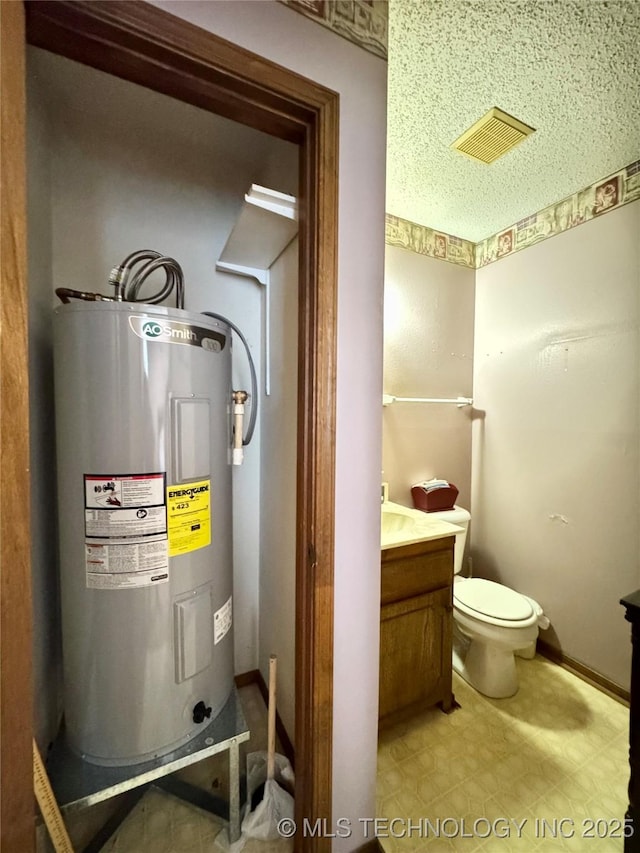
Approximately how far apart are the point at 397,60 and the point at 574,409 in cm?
165

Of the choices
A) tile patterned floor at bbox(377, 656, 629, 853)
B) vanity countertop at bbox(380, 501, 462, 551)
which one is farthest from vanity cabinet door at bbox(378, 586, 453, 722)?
vanity countertop at bbox(380, 501, 462, 551)

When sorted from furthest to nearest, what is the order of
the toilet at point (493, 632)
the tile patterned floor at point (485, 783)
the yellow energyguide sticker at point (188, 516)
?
the toilet at point (493, 632) < the tile patterned floor at point (485, 783) < the yellow energyguide sticker at point (188, 516)

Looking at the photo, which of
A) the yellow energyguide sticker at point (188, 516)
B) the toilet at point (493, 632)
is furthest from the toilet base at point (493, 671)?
the yellow energyguide sticker at point (188, 516)

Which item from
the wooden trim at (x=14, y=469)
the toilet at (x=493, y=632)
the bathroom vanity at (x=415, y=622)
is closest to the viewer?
the wooden trim at (x=14, y=469)

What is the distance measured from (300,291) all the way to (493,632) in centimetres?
159

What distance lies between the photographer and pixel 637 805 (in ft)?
2.74

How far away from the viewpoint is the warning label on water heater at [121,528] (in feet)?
2.69

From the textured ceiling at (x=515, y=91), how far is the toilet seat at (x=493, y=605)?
2.03m

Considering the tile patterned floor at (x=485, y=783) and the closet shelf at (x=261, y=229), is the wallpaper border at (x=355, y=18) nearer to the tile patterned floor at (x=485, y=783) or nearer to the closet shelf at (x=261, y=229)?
the closet shelf at (x=261, y=229)

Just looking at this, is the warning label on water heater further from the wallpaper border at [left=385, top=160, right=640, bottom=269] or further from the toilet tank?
the wallpaper border at [left=385, top=160, right=640, bottom=269]

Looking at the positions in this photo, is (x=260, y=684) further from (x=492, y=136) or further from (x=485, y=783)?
(x=492, y=136)

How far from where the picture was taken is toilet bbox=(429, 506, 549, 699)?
4.61 feet

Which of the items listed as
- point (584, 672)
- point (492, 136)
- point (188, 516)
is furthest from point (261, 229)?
point (584, 672)

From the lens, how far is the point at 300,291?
32.0 inches
